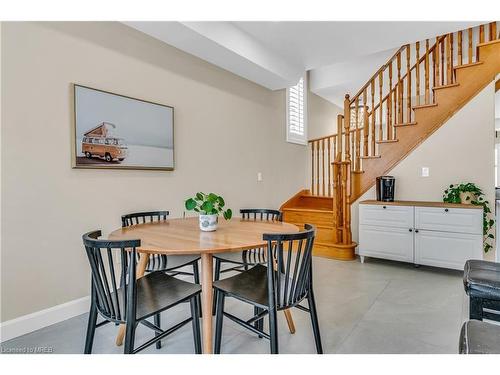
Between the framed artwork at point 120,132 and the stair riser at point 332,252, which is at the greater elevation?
the framed artwork at point 120,132

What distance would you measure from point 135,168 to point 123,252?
1.58 m

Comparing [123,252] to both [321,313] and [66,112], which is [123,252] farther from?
[321,313]

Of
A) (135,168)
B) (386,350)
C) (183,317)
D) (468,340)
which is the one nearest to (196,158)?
(135,168)

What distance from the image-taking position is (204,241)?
5.80ft

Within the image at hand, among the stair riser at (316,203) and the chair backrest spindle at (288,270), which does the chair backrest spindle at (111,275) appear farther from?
the stair riser at (316,203)

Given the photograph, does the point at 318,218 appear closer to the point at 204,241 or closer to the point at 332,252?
the point at 332,252

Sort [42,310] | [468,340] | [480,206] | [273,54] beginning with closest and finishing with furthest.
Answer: [468,340]
[42,310]
[480,206]
[273,54]

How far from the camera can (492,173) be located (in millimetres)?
3428

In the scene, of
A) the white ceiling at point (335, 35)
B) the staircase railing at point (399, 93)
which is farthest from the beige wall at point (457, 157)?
the white ceiling at point (335, 35)

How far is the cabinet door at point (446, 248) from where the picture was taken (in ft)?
10.8

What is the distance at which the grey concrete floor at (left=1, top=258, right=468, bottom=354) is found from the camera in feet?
6.61

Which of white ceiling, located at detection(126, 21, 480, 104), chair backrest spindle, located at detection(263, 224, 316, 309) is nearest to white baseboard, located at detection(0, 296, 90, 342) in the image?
chair backrest spindle, located at detection(263, 224, 316, 309)

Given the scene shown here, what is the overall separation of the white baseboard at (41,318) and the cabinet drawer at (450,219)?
3.56 meters

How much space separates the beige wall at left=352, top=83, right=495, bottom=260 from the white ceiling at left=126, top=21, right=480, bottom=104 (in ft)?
3.24
